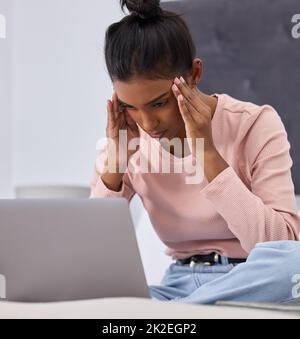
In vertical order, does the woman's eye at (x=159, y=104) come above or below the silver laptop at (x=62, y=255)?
above

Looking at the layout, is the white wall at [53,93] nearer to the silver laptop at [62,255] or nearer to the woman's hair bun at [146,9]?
the woman's hair bun at [146,9]

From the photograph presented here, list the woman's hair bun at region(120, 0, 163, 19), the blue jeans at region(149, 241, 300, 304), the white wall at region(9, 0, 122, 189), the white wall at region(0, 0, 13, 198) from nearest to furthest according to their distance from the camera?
1. the blue jeans at region(149, 241, 300, 304)
2. the woman's hair bun at region(120, 0, 163, 19)
3. the white wall at region(9, 0, 122, 189)
4. the white wall at region(0, 0, 13, 198)

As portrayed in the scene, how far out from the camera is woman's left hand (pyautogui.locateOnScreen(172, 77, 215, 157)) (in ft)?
3.54

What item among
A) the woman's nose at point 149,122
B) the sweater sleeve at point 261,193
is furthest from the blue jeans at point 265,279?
the woman's nose at point 149,122

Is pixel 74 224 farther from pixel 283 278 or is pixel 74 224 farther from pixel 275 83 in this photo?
pixel 275 83

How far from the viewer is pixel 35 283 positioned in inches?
28.0

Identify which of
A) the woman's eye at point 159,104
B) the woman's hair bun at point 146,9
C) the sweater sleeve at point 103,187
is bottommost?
the sweater sleeve at point 103,187

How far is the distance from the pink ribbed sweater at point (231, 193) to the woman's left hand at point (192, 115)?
3.1 inches

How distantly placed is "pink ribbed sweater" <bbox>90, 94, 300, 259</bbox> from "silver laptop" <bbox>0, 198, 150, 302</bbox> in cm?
36

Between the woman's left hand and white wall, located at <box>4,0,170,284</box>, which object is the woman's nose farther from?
white wall, located at <box>4,0,170,284</box>

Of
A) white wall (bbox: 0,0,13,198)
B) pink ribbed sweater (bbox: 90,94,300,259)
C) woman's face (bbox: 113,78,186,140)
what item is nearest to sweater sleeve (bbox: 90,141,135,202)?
pink ribbed sweater (bbox: 90,94,300,259)

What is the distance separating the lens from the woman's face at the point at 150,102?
1120mm

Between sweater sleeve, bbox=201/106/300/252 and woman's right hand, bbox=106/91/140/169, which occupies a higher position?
woman's right hand, bbox=106/91/140/169
